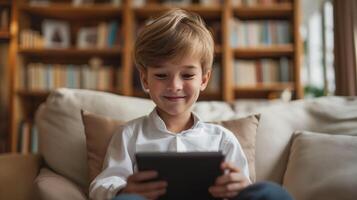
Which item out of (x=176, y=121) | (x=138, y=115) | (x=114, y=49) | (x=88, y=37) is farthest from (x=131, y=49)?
(x=176, y=121)

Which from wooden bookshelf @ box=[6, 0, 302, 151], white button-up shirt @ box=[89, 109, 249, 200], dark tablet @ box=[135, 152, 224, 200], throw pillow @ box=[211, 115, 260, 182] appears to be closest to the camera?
dark tablet @ box=[135, 152, 224, 200]

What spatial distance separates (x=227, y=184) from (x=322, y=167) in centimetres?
50

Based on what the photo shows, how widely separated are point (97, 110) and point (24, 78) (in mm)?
2030

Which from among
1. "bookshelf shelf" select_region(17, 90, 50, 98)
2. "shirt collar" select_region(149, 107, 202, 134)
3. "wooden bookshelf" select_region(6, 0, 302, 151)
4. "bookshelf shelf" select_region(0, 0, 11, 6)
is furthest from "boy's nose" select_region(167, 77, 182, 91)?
"bookshelf shelf" select_region(0, 0, 11, 6)

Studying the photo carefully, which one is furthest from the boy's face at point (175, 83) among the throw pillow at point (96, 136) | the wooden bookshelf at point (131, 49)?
the wooden bookshelf at point (131, 49)

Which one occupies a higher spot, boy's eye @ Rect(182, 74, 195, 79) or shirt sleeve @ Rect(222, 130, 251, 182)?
boy's eye @ Rect(182, 74, 195, 79)

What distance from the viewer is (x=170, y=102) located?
1228mm

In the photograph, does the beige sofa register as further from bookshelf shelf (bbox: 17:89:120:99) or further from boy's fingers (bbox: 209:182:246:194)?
bookshelf shelf (bbox: 17:89:120:99)

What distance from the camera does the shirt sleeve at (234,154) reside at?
1243 millimetres

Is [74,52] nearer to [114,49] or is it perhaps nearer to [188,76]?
[114,49]

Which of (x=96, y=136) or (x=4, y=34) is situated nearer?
(x=96, y=136)

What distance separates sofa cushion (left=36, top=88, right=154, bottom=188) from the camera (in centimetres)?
151

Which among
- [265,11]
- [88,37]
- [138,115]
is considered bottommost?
[138,115]

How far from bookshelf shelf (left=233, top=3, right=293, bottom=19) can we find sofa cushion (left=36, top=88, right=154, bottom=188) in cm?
193
